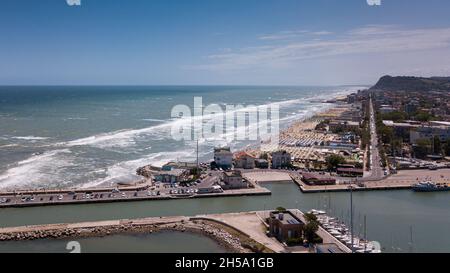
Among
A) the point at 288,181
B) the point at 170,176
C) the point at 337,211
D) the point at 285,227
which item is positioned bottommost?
the point at 337,211

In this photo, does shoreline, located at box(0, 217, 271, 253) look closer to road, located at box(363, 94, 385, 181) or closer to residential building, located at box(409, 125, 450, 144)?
road, located at box(363, 94, 385, 181)

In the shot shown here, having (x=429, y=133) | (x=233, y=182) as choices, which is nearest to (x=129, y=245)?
(x=233, y=182)

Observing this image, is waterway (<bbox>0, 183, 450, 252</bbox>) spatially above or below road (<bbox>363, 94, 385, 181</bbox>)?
below

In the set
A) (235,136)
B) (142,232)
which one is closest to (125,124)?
(235,136)

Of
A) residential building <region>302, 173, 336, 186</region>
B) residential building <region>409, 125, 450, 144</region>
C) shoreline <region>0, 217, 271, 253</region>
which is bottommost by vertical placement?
shoreline <region>0, 217, 271, 253</region>

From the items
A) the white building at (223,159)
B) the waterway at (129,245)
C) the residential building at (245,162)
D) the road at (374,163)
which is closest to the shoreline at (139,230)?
the waterway at (129,245)

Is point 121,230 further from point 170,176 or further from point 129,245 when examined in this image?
point 170,176

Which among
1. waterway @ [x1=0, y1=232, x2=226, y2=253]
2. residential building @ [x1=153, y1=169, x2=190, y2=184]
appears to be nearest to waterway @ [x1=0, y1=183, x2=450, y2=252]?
waterway @ [x1=0, y1=232, x2=226, y2=253]
